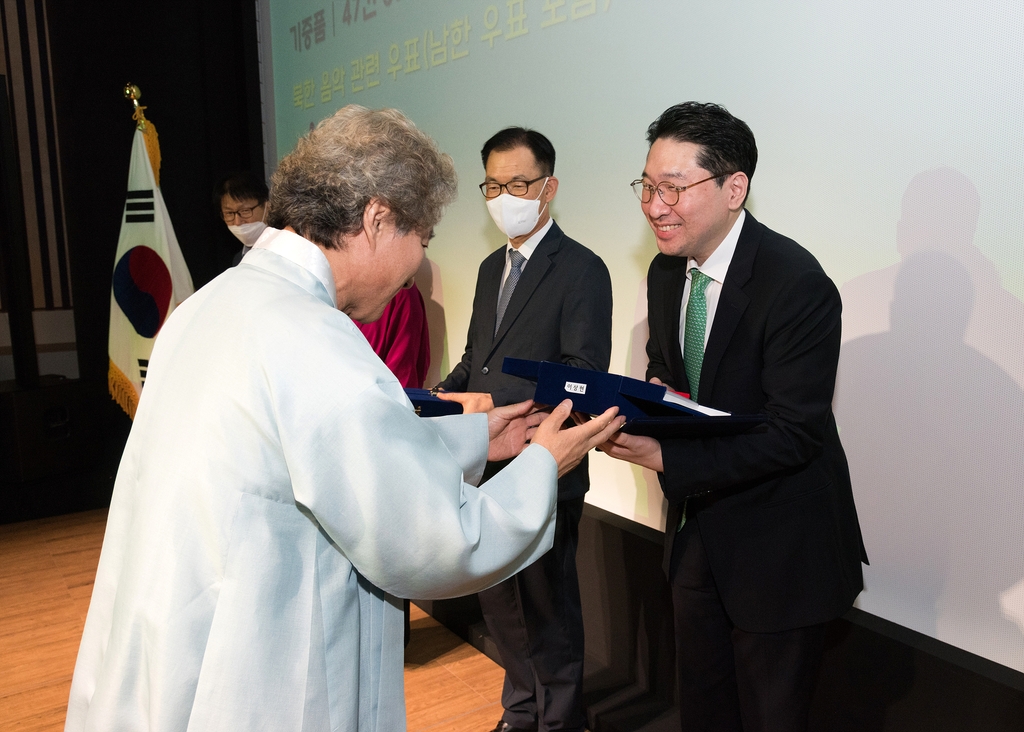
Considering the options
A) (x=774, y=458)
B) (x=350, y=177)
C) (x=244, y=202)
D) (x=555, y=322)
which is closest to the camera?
(x=350, y=177)

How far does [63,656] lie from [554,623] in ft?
6.74

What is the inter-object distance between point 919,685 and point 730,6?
5.88 feet

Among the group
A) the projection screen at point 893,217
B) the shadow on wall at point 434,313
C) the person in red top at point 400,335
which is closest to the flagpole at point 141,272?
the shadow on wall at point 434,313

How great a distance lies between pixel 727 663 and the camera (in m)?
1.77

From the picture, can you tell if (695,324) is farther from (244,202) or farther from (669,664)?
(244,202)

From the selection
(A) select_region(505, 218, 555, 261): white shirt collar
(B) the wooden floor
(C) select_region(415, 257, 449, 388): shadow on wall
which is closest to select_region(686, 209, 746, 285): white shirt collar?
(A) select_region(505, 218, 555, 261): white shirt collar

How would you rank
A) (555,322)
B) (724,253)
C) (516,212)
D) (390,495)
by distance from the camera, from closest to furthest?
(390,495) < (724,253) < (555,322) < (516,212)

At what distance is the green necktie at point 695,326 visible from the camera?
5.53 ft

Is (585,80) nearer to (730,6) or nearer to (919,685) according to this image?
(730,6)

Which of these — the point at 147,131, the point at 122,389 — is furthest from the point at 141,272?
the point at 147,131

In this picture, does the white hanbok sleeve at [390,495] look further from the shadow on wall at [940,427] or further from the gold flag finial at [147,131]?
the gold flag finial at [147,131]

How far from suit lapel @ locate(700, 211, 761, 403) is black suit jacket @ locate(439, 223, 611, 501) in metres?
0.52

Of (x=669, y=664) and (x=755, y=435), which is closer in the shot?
A: (x=755, y=435)

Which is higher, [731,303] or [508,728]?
[731,303]
